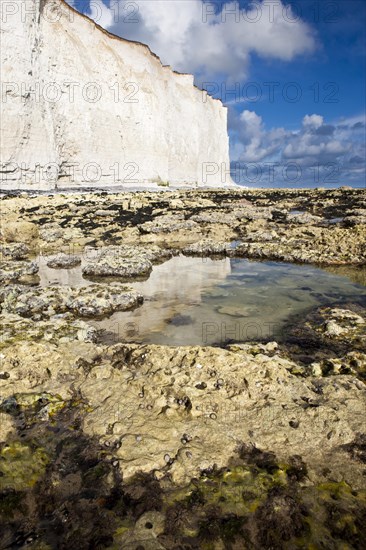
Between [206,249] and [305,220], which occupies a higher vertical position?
[305,220]

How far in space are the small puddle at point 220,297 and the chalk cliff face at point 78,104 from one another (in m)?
27.3

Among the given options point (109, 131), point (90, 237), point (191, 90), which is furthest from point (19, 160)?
point (191, 90)

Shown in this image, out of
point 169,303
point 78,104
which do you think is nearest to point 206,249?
point 169,303

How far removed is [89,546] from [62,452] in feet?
3.44

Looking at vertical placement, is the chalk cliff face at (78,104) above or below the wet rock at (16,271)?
above

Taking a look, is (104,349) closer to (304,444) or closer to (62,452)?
(62,452)

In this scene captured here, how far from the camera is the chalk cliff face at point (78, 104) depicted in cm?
3206

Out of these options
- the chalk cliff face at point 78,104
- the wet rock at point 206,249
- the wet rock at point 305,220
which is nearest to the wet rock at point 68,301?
the wet rock at point 206,249

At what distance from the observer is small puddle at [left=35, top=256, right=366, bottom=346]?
650cm

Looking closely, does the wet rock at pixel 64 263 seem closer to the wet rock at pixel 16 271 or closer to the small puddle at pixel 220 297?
the small puddle at pixel 220 297

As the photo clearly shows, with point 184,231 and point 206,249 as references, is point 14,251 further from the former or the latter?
point 184,231

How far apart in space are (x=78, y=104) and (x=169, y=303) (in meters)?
40.1

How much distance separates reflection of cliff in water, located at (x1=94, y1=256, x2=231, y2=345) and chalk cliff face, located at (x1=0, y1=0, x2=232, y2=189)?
91.7ft

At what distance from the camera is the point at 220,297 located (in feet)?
28.0
